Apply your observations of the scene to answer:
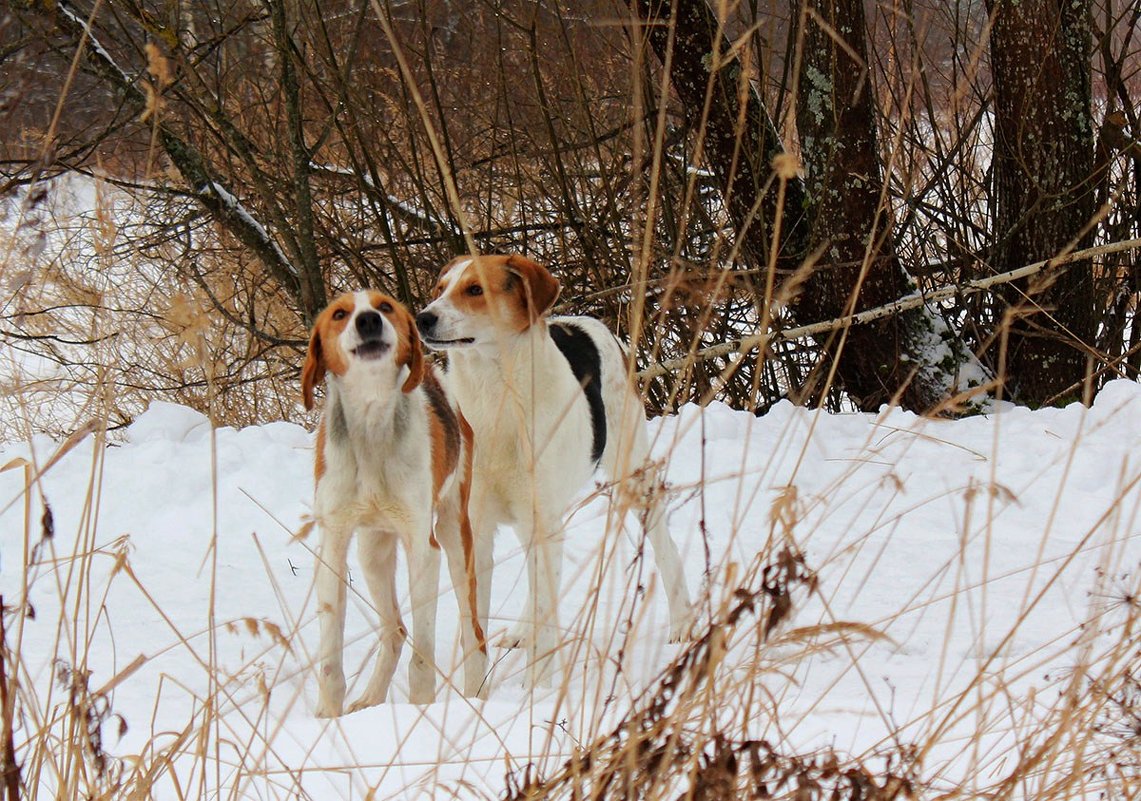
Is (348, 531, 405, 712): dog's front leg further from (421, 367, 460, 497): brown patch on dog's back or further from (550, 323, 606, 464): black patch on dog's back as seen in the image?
(550, 323, 606, 464): black patch on dog's back

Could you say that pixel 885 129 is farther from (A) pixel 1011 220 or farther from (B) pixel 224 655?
(B) pixel 224 655

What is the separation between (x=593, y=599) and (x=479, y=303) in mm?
1570

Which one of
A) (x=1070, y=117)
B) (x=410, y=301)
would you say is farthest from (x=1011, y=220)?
(x=410, y=301)

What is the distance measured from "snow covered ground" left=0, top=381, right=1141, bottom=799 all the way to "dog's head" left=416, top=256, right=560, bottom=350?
70cm

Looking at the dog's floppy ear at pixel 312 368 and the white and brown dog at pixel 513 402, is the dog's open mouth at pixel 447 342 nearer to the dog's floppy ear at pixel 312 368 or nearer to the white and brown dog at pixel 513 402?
the white and brown dog at pixel 513 402

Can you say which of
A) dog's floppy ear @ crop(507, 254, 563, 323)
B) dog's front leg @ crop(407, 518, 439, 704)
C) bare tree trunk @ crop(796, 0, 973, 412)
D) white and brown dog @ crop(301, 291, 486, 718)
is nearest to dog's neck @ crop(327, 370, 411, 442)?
white and brown dog @ crop(301, 291, 486, 718)

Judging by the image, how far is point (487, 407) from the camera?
4059mm

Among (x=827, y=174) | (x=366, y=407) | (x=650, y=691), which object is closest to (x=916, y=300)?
(x=827, y=174)

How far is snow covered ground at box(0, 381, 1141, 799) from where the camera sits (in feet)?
6.40

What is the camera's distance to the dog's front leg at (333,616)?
3432 millimetres

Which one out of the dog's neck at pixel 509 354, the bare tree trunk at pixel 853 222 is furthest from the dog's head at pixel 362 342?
the bare tree trunk at pixel 853 222

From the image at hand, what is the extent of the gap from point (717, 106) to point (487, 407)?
3.20 metres

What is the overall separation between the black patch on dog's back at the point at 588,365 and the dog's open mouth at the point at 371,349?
1064mm

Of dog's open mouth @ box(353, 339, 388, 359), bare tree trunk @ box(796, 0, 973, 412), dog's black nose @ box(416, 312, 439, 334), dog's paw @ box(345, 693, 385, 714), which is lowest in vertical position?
dog's paw @ box(345, 693, 385, 714)
